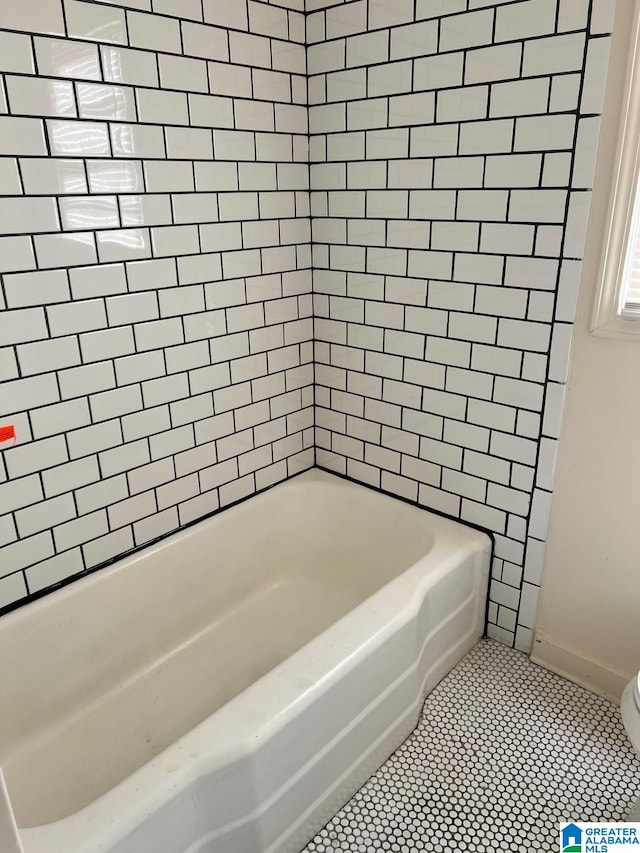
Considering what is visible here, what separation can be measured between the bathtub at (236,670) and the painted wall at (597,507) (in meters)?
0.25

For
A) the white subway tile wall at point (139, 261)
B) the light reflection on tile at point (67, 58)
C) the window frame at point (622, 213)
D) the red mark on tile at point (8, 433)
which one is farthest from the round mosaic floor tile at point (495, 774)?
the light reflection on tile at point (67, 58)

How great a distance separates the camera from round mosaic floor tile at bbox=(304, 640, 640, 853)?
1.49 meters

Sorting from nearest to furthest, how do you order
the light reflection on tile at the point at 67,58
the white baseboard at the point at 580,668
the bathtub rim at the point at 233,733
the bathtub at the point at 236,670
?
the bathtub rim at the point at 233,733
the bathtub at the point at 236,670
the light reflection on tile at the point at 67,58
the white baseboard at the point at 580,668

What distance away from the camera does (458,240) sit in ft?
5.80

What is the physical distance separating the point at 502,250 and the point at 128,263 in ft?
3.27

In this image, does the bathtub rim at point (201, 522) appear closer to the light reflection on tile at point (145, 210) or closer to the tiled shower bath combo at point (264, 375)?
the tiled shower bath combo at point (264, 375)

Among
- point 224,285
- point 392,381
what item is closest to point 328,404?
point 392,381

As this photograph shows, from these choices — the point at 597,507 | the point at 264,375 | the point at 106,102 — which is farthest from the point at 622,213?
the point at 106,102

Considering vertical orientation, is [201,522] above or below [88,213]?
below

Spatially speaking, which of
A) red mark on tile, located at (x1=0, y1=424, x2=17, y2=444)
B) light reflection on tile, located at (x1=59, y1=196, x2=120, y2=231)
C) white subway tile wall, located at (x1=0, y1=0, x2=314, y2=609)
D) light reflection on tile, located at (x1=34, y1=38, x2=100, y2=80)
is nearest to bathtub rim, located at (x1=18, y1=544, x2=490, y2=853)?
white subway tile wall, located at (x1=0, y1=0, x2=314, y2=609)

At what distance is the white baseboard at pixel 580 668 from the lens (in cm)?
182

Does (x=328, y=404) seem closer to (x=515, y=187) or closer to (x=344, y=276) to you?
(x=344, y=276)

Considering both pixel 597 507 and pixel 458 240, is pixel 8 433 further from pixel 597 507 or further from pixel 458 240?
pixel 597 507

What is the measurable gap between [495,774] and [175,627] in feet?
3.30
